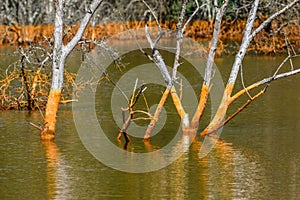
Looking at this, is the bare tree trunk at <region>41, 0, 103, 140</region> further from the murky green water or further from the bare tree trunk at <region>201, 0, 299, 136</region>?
the bare tree trunk at <region>201, 0, 299, 136</region>

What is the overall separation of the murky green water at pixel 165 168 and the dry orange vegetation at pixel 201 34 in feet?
40.8

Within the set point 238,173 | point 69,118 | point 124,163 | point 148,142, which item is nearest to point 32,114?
point 69,118

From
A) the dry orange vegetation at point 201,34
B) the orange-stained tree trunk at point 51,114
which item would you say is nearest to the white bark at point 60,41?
the orange-stained tree trunk at point 51,114

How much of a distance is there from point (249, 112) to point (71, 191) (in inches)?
325

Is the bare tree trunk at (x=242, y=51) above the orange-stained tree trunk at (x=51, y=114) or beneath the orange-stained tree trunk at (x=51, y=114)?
above

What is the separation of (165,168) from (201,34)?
3349 centimetres

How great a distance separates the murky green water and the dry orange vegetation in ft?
40.8

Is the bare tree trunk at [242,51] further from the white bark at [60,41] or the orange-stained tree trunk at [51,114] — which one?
the orange-stained tree trunk at [51,114]

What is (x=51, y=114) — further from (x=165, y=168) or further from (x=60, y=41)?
(x=165, y=168)

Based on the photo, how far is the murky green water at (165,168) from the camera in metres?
11.8

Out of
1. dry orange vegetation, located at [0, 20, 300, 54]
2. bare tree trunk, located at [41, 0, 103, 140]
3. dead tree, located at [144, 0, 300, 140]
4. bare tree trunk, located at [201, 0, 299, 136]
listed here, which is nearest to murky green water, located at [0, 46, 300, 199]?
dead tree, located at [144, 0, 300, 140]

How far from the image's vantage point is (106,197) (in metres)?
11.5

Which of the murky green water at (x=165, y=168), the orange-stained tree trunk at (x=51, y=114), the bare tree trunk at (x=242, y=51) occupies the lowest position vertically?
the murky green water at (x=165, y=168)

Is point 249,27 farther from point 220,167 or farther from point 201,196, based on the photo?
point 201,196
